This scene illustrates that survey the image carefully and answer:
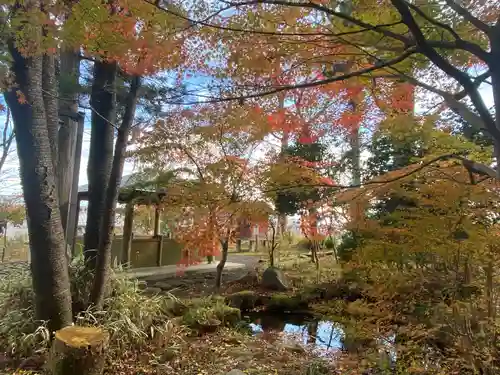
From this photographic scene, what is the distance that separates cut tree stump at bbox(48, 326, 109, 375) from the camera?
8.79 feet

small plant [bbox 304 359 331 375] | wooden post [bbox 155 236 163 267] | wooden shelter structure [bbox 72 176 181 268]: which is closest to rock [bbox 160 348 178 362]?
small plant [bbox 304 359 331 375]

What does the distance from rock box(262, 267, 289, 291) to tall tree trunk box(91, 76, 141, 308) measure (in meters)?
4.71

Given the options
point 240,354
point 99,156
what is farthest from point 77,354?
point 99,156

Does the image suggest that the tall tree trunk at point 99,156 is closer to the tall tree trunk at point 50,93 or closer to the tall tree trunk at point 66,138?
the tall tree trunk at point 50,93

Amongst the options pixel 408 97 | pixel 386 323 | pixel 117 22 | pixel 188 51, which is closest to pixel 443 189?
pixel 408 97

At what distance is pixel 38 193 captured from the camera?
3.20 meters

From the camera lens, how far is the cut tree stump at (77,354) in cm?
268

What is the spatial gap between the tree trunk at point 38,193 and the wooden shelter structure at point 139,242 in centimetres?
479

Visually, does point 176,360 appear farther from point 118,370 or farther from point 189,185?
point 189,185

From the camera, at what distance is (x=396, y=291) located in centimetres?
369

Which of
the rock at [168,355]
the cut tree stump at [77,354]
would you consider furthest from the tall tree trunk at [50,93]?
the rock at [168,355]

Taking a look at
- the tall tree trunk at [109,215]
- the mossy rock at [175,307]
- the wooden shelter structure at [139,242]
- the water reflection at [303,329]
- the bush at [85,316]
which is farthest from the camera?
the wooden shelter structure at [139,242]

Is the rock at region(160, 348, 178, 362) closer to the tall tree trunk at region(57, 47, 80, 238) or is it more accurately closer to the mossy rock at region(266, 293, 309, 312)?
the tall tree trunk at region(57, 47, 80, 238)

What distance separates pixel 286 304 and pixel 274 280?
1277 millimetres
